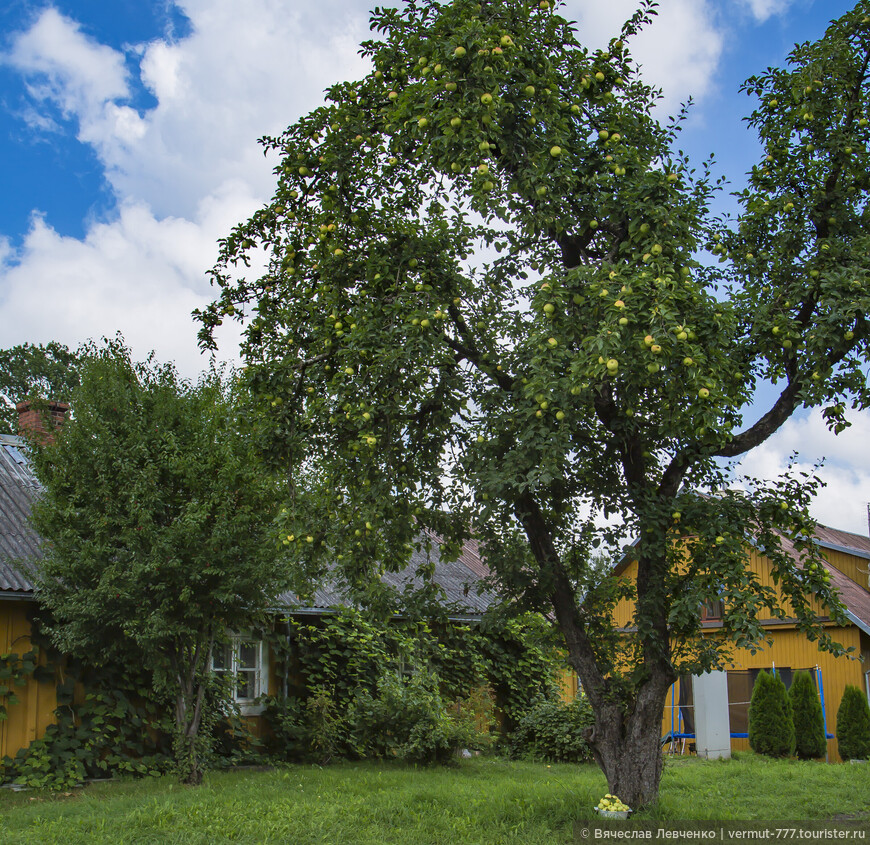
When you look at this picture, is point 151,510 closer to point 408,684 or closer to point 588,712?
point 408,684

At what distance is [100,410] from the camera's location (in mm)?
10234

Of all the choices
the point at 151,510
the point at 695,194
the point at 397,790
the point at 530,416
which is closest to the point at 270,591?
the point at 151,510

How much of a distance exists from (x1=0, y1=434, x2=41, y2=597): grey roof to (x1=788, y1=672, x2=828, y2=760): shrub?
13.6 meters

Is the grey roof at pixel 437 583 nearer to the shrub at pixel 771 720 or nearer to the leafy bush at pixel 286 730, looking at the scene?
the leafy bush at pixel 286 730

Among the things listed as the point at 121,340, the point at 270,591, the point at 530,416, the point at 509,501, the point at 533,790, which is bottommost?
the point at 533,790

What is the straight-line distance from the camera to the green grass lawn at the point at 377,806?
729 centimetres

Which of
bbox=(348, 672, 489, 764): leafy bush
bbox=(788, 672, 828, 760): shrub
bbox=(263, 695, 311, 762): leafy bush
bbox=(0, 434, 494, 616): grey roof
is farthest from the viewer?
bbox=(788, 672, 828, 760): shrub

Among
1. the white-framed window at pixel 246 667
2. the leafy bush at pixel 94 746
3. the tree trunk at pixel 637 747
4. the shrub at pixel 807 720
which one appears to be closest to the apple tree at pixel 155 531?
the leafy bush at pixel 94 746

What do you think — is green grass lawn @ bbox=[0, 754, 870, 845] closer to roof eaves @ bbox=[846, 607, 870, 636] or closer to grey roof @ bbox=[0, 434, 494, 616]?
grey roof @ bbox=[0, 434, 494, 616]

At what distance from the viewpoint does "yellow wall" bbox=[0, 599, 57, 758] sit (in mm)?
10117

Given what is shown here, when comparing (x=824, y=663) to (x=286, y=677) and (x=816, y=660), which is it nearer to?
(x=816, y=660)

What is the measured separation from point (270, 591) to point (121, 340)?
3812 mm

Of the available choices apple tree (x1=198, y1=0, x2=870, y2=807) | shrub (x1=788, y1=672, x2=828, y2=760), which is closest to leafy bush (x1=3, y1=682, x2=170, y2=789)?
apple tree (x1=198, y1=0, x2=870, y2=807)

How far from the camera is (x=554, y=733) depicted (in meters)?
14.2
